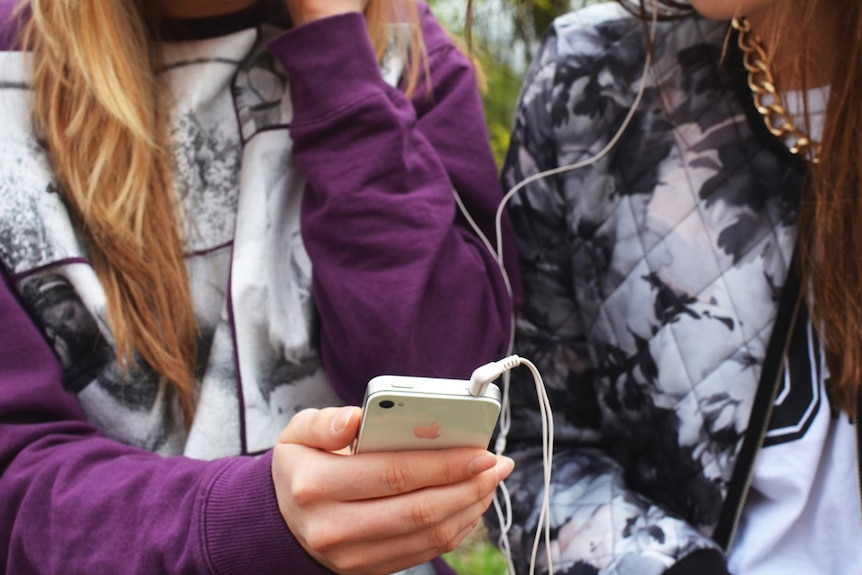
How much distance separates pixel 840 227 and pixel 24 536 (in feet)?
3.19

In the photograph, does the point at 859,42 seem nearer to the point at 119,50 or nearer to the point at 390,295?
the point at 390,295

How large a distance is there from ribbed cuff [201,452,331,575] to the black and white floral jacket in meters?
0.42

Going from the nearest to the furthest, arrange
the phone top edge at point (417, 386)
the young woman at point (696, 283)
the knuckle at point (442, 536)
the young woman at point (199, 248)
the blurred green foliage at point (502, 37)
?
the phone top edge at point (417, 386)
the knuckle at point (442, 536)
the young woman at point (199, 248)
the young woman at point (696, 283)
the blurred green foliage at point (502, 37)

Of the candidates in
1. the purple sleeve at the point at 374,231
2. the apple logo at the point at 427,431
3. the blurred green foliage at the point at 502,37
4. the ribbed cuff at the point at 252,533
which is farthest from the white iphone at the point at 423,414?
the blurred green foliage at the point at 502,37

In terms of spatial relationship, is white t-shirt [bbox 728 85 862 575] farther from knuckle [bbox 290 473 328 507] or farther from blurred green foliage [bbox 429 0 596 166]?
blurred green foliage [bbox 429 0 596 166]

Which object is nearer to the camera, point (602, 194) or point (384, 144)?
point (384, 144)

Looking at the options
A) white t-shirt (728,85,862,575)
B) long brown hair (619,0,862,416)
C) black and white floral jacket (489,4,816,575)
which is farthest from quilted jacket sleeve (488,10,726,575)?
long brown hair (619,0,862,416)

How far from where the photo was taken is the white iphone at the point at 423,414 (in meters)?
0.68

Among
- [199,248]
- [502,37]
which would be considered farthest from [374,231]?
[502,37]

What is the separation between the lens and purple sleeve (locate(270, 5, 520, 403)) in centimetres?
103

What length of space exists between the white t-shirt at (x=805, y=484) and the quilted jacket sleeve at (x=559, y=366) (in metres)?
0.10

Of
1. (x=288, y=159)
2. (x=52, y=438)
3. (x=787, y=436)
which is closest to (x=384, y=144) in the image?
(x=288, y=159)

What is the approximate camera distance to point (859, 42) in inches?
40.1

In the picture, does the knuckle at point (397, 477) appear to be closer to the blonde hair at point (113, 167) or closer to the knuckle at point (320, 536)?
the knuckle at point (320, 536)
